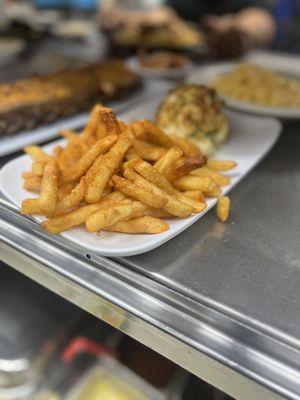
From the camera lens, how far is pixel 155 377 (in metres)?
1.31

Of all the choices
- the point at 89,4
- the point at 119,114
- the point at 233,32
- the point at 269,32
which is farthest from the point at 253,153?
the point at 89,4

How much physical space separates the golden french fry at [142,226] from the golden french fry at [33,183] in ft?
0.72

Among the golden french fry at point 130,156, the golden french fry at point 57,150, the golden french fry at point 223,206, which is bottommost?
the golden french fry at point 223,206

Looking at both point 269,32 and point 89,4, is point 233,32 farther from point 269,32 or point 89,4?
point 89,4

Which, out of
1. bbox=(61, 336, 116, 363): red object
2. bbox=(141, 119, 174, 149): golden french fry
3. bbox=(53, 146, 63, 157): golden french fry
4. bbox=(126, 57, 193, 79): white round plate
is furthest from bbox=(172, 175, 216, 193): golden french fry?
bbox=(126, 57, 193, 79): white round plate

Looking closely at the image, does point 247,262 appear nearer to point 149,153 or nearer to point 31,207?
point 149,153

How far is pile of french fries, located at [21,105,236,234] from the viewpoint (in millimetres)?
827

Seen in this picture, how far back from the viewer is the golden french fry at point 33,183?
0.96 meters

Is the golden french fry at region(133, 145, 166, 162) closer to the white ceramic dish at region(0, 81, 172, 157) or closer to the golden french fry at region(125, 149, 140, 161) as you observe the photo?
the golden french fry at region(125, 149, 140, 161)

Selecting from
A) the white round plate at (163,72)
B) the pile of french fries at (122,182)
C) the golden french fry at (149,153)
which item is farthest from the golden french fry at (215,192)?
the white round plate at (163,72)

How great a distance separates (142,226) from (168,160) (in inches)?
6.8

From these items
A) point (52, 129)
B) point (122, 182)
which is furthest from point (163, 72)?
point (122, 182)

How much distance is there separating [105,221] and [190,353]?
27 cm

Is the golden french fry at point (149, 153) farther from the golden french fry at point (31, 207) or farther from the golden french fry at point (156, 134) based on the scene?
the golden french fry at point (31, 207)
